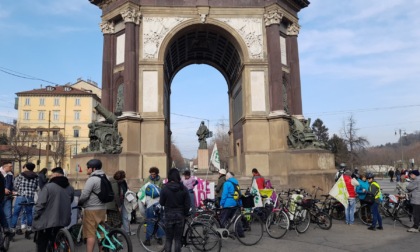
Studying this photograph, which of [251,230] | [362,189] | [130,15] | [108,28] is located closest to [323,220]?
[362,189]

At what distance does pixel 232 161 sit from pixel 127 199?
17.6 metres

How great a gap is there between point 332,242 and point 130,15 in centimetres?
1701

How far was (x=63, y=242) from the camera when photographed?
19.6ft

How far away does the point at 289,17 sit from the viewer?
22.9 metres

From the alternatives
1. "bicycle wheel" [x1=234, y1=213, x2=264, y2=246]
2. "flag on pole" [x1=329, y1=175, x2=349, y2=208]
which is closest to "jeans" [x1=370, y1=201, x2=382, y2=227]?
"flag on pole" [x1=329, y1=175, x2=349, y2=208]

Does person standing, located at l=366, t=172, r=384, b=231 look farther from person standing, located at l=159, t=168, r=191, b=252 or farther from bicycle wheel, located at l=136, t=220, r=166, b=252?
person standing, located at l=159, t=168, r=191, b=252

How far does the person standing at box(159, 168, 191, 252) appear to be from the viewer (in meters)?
6.48

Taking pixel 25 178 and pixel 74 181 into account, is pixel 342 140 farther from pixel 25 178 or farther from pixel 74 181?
pixel 25 178

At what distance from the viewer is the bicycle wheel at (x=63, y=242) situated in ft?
18.9

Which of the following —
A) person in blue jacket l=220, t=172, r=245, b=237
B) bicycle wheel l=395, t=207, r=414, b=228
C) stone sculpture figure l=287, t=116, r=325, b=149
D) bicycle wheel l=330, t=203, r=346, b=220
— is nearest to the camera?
person in blue jacket l=220, t=172, r=245, b=237

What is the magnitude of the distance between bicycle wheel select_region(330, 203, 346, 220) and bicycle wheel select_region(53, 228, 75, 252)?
9826 millimetres

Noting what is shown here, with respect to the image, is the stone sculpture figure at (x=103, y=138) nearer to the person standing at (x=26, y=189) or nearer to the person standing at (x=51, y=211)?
the person standing at (x=26, y=189)

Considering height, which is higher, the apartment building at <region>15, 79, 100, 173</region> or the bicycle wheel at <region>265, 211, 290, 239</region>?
the apartment building at <region>15, 79, 100, 173</region>

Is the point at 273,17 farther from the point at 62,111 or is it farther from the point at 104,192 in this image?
the point at 62,111
